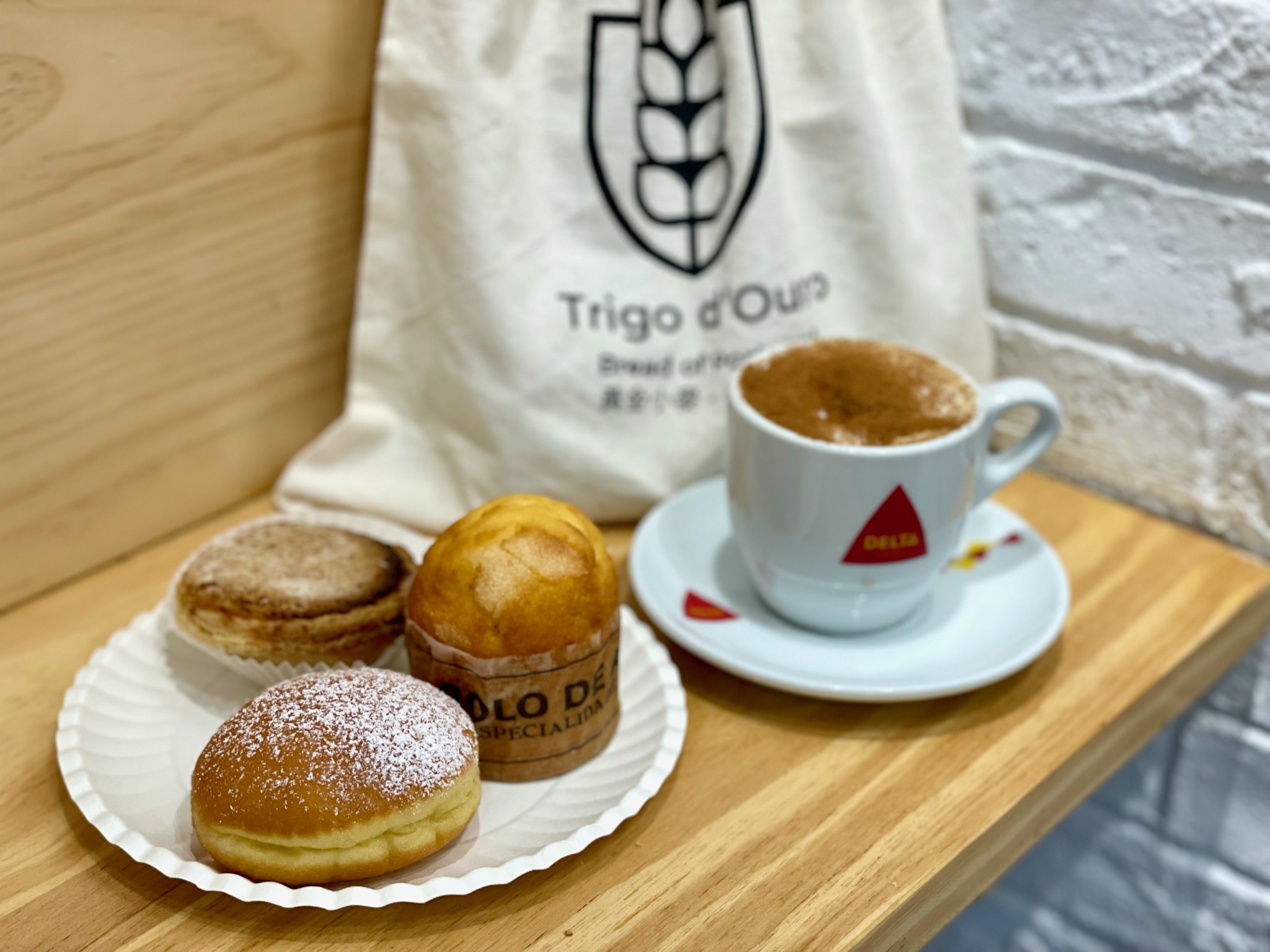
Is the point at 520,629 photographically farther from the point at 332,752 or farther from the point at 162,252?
the point at 162,252

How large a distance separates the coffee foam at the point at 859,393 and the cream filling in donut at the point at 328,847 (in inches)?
11.0

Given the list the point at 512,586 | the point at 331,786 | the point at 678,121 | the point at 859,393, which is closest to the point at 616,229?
the point at 678,121

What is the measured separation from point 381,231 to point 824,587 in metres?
0.36

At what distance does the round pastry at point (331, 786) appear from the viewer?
1.51ft

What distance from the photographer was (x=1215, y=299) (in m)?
0.74

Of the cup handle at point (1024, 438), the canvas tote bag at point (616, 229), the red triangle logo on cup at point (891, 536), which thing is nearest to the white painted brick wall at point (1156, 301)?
the canvas tote bag at point (616, 229)

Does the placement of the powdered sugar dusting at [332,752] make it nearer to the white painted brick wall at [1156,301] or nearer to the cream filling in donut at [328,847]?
the cream filling in donut at [328,847]

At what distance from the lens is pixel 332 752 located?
0.47 m

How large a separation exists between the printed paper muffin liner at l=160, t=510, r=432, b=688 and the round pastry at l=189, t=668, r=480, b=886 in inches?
3.0

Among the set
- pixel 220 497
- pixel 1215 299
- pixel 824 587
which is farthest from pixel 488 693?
pixel 1215 299

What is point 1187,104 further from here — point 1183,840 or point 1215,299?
point 1183,840

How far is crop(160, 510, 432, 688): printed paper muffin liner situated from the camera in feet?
1.90

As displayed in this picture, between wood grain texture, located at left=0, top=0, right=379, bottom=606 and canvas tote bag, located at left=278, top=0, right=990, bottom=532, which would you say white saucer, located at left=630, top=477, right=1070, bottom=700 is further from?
wood grain texture, located at left=0, top=0, right=379, bottom=606

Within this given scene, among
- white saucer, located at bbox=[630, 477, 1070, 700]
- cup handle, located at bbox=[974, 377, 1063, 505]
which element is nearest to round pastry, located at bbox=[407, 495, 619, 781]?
white saucer, located at bbox=[630, 477, 1070, 700]
